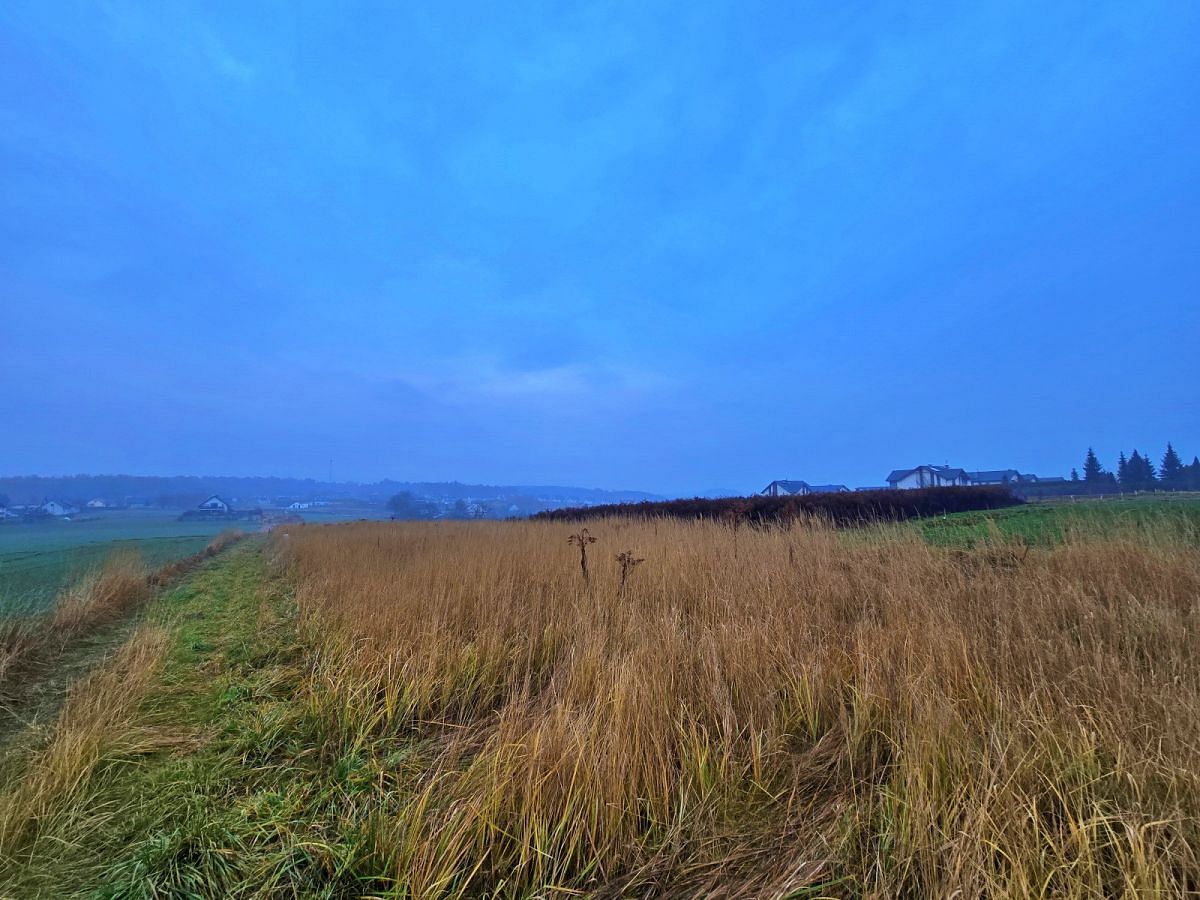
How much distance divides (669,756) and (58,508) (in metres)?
85.5

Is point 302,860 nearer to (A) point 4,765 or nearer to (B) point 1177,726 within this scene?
(A) point 4,765

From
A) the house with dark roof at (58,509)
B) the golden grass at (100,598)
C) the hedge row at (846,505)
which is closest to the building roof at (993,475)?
the hedge row at (846,505)

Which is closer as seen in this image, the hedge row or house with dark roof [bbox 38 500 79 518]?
the hedge row

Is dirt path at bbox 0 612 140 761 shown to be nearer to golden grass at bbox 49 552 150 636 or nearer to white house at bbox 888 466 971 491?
golden grass at bbox 49 552 150 636

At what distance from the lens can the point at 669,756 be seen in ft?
7.49

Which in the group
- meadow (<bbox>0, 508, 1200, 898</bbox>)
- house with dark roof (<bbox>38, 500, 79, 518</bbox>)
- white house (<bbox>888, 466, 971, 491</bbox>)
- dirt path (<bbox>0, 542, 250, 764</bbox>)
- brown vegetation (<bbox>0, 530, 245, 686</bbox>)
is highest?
white house (<bbox>888, 466, 971, 491</bbox>)

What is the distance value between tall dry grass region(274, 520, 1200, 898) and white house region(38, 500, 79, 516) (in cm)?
7696

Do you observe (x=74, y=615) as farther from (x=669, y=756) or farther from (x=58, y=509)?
(x=58, y=509)

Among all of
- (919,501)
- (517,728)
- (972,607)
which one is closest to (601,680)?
(517,728)

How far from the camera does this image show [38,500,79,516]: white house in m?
54.7

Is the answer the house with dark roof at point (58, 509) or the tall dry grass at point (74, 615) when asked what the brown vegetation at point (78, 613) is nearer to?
the tall dry grass at point (74, 615)

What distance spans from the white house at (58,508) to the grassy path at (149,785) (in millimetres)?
75182

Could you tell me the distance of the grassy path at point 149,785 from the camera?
1.93m

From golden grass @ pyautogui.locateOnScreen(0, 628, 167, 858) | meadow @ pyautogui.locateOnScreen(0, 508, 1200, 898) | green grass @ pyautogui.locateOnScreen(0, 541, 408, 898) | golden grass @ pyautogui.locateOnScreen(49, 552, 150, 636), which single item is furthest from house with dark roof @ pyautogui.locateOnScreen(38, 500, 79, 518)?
green grass @ pyautogui.locateOnScreen(0, 541, 408, 898)
